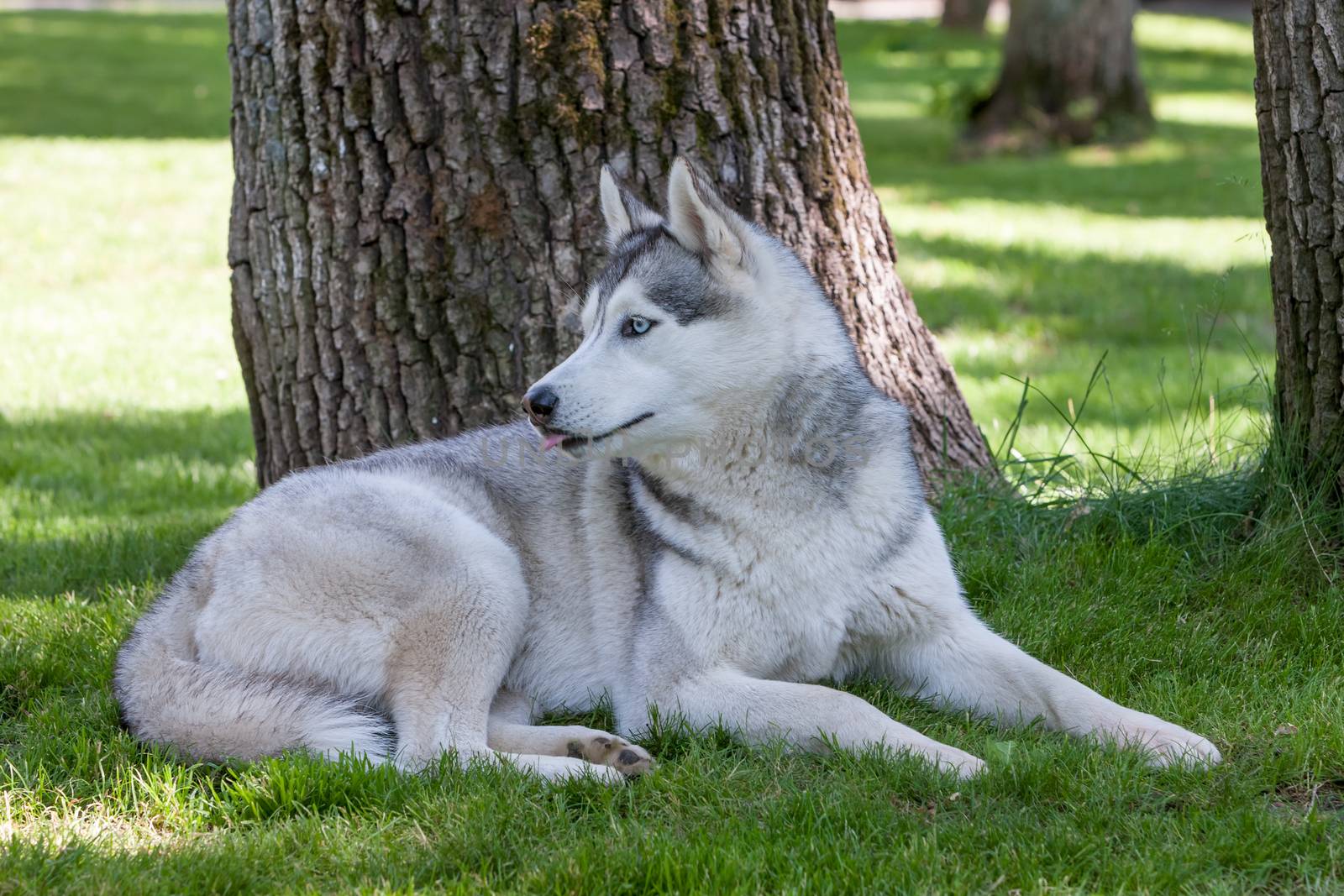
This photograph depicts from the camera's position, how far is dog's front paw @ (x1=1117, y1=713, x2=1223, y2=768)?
3.30 meters

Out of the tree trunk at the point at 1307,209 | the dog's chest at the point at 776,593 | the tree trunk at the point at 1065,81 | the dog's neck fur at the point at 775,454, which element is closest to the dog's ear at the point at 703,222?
the dog's neck fur at the point at 775,454

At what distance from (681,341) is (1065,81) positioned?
592 inches

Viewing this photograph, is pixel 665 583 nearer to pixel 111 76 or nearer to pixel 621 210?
pixel 621 210

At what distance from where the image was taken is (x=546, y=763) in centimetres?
346

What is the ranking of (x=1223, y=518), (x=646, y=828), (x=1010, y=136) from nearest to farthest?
(x=646, y=828) → (x=1223, y=518) → (x=1010, y=136)

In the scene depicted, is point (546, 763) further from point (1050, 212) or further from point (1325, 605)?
point (1050, 212)

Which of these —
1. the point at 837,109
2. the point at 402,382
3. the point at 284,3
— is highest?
the point at 284,3

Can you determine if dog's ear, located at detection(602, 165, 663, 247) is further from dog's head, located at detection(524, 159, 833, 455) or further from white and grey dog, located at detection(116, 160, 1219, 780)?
dog's head, located at detection(524, 159, 833, 455)

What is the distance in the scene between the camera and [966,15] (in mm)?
30484

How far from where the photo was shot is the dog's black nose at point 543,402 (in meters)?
3.54

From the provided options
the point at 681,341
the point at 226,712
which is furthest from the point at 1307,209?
the point at 226,712

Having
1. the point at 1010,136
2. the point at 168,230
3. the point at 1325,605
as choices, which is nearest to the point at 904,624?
the point at 1325,605

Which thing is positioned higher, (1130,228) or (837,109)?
(837,109)

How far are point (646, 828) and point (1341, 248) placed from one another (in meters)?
3.01
